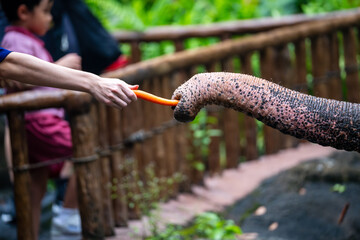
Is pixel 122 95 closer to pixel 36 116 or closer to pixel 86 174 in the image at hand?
pixel 86 174

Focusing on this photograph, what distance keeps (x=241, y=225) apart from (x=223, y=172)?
150cm

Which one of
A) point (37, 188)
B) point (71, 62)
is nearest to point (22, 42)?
point (71, 62)

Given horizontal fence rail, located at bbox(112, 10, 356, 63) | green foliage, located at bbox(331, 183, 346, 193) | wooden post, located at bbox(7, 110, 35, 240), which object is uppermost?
horizontal fence rail, located at bbox(112, 10, 356, 63)

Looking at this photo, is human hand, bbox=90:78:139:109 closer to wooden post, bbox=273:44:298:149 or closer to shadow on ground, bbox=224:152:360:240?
shadow on ground, bbox=224:152:360:240

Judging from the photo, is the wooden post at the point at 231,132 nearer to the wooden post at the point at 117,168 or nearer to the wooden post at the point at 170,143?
the wooden post at the point at 170,143

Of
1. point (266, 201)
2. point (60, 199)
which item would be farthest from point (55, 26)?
point (266, 201)

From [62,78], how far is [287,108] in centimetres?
101

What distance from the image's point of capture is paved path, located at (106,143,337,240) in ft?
13.8

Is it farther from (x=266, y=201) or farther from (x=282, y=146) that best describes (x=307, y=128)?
(x=282, y=146)

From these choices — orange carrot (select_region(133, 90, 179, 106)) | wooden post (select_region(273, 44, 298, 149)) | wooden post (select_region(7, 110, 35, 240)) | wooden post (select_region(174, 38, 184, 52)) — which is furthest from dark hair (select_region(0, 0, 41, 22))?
wooden post (select_region(273, 44, 298, 149))

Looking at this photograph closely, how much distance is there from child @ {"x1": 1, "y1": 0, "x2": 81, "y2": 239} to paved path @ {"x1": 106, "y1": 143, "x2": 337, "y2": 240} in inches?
27.6

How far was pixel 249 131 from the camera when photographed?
563 cm

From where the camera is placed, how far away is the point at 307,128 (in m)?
2.36

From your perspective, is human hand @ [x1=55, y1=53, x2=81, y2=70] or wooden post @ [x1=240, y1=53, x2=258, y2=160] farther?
wooden post @ [x1=240, y1=53, x2=258, y2=160]
